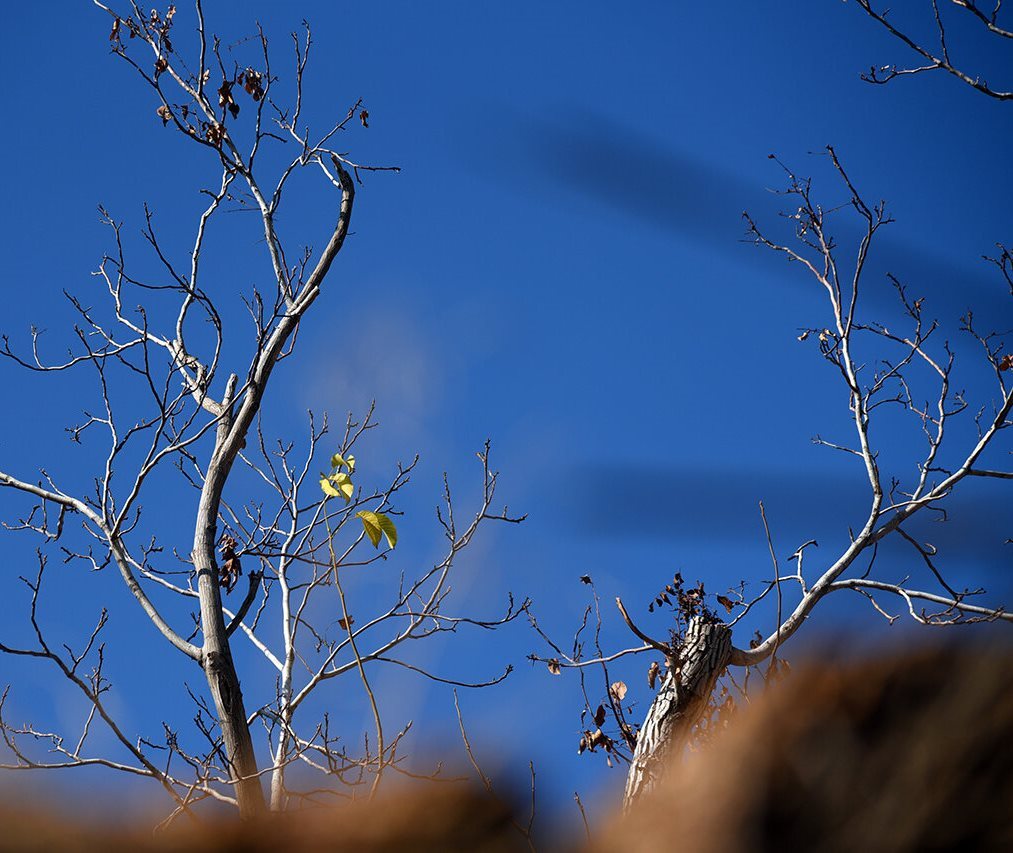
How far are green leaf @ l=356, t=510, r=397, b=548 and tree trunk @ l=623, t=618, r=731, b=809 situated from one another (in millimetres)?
1053

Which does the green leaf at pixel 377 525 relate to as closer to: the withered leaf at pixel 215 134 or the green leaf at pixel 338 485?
the green leaf at pixel 338 485

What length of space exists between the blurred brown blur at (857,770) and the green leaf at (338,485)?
293cm

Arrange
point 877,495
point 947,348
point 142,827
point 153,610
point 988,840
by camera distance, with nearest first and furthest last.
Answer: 1. point 142,827
2. point 988,840
3. point 153,610
4. point 877,495
5. point 947,348

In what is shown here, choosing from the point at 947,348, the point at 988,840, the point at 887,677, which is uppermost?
the point at 947,348

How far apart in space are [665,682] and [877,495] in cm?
202

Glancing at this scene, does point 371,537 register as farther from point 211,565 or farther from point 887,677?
point 887,677

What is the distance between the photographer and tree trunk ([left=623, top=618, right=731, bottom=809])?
308 centimetres

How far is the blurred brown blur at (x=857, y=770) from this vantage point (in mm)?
652

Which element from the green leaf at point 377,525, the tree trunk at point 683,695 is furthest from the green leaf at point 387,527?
the tree trunk at point 683,695

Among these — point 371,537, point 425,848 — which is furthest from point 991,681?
point 371,537

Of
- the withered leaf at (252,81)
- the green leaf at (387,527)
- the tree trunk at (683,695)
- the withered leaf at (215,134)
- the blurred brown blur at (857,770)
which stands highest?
the withered leaf at (252,81)

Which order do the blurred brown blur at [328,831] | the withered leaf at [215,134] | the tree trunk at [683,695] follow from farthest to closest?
the withered leaf at [215,134] < the tree trunk at [683,695] < the blurred brown blur at [328,831]

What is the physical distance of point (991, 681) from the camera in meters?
0.72

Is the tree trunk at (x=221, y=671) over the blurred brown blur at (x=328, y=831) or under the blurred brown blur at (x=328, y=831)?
over
